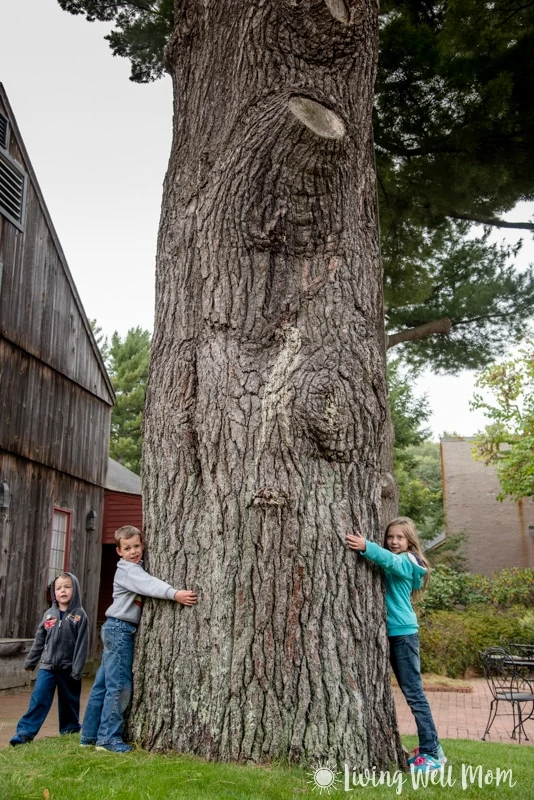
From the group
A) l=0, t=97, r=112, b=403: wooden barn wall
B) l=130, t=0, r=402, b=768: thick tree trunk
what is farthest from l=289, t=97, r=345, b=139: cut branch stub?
l=0, t=97, r=112, b=403: wooden barn wall

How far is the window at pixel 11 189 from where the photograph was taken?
1123 centimetres

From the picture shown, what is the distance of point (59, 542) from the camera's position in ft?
42.2

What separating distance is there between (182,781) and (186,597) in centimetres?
94

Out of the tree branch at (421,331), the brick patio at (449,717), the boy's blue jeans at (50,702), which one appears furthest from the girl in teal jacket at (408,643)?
the tree branch at (421,331)

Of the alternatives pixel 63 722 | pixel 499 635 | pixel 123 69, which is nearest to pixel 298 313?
pixel 63 722

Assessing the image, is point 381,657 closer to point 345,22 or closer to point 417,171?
point 345,22

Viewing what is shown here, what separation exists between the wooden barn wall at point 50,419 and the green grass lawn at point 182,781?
Result: 24.2 ft

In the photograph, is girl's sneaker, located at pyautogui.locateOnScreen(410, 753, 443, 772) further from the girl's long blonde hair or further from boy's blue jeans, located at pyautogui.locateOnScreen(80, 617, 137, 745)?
boy's blue jeans, located at pyautogui.locateOnScreen(80, 617, 137, 745)

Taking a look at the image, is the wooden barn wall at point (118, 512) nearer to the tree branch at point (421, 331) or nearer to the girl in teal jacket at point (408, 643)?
the tree branch at point (421, 331)

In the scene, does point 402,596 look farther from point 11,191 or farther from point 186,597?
point 11,191

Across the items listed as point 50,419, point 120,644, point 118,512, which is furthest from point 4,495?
point 120,644

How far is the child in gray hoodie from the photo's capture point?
4.18 m

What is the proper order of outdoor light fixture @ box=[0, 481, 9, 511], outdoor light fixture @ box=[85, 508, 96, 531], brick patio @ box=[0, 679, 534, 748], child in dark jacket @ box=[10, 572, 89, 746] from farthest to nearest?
1. outdoor light fixture @ box=[85, 508, 96, 531]
2. outdoor light fixture @ box=[0, 481, 9, 511]
3. brick patio @ box=[0, 679, 534, 748]
4. child in dark jacket @ box=[10, 572, 89, 746]

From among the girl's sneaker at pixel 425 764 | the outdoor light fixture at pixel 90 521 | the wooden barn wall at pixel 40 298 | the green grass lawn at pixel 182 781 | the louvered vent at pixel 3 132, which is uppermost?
the louvered vent at pixel 3 132
